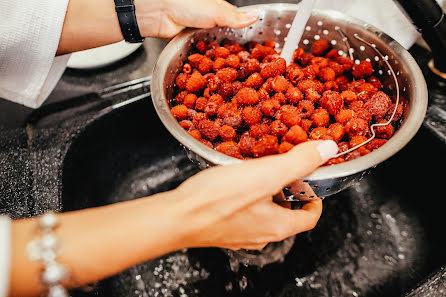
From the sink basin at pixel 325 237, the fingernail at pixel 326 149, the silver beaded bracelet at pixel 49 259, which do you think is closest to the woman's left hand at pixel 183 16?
the sink basin at pixel 325 237

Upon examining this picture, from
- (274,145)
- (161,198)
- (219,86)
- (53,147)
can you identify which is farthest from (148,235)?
(53,147)

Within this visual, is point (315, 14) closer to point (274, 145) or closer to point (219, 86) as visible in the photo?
point (219, 86)

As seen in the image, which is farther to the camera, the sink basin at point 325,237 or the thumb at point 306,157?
the sink basin at point 325,237

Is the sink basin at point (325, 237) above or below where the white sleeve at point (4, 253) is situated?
below

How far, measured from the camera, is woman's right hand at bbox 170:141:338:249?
483 millimetres

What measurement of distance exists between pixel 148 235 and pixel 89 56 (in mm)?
851

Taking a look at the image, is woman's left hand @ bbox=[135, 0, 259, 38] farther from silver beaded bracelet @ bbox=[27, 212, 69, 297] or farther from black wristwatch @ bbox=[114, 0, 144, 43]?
silver beaded bracelet @ bbox=[27, 212, 69, 297]

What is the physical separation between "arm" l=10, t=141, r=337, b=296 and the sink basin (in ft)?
1.38

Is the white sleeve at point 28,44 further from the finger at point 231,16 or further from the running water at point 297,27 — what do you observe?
the running water at point 297,27

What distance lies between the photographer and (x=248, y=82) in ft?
2.66

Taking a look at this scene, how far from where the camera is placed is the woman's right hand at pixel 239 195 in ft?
1.58

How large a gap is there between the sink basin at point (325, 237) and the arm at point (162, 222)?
42 cm

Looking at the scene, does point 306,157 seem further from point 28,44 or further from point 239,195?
point 28,44

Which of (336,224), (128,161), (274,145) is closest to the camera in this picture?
(274,145)
